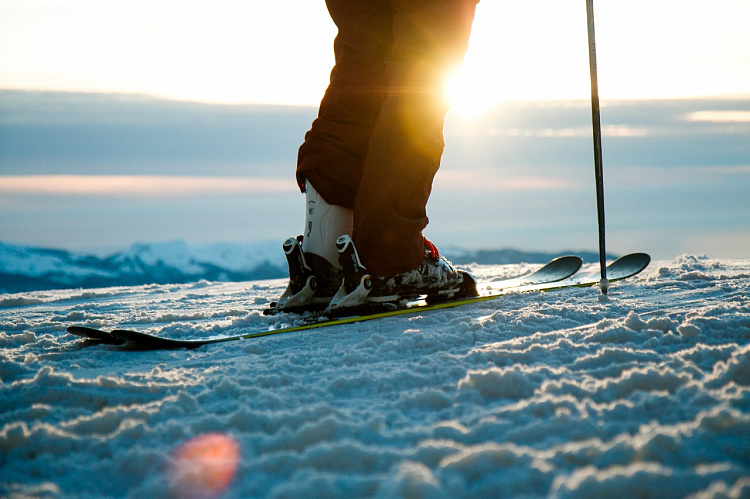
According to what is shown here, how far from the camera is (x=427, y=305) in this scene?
2.40m

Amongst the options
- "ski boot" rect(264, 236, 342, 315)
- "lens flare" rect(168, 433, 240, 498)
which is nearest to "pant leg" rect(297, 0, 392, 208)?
"ski boot" rect(264, 236, 342, 315)

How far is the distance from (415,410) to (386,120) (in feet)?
4.71

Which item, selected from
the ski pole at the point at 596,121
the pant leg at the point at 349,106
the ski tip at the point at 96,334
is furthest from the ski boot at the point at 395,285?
the ski tip at the point at 96,334

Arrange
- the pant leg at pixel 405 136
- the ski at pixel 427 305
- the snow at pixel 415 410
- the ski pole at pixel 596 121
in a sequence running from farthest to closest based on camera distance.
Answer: the ski pole at pixel 596 121, the pant leg at pixel 405 136, the ski at pixel 427 305, the snow at pixel 415 410

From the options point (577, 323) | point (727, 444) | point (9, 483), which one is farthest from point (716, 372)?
point (9, 483)

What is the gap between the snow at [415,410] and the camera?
0.81m

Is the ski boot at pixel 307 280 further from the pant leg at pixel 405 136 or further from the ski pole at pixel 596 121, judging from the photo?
the ski pole at pixel 596 121

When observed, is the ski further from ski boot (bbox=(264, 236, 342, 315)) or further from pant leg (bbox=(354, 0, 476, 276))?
pant leg (bbox=(354, 0, 476, 276))

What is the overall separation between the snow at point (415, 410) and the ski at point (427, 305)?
60mm

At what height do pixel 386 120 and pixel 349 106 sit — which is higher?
pixel 349 106

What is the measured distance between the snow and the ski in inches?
2.4

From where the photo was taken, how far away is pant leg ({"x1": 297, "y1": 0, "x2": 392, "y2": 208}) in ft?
7.75

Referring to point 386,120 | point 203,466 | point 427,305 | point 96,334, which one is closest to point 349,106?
point 386,120

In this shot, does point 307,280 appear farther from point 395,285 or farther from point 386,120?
point 386,120
